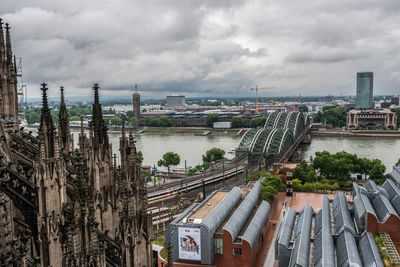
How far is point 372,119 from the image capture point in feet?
487

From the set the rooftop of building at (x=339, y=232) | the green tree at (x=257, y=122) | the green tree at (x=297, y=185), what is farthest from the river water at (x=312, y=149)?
the rooftop of building at (x=339, y=232)

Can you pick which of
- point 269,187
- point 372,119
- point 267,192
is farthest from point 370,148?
point 267,192

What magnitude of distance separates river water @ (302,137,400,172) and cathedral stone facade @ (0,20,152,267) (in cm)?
6650

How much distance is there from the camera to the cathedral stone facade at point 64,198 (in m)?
9.55

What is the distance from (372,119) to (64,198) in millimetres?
155385

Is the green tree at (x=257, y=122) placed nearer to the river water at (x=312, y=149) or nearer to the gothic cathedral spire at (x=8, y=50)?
the river water at (x=312, y=149)

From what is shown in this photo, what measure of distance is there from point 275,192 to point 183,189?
48.2 ft

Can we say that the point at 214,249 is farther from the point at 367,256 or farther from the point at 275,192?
the point at 275,192

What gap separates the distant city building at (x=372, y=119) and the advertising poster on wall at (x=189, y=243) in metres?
135

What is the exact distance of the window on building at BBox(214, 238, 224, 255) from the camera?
29.7 metres

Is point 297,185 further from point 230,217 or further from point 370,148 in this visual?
point 370,148

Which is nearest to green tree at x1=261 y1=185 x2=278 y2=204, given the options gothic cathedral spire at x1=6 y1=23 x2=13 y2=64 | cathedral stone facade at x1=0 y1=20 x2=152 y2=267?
cathedral stone facade at x1=0 y1=20 x2=152 y2=267

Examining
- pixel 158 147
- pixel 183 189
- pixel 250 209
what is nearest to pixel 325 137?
pixel 158 147

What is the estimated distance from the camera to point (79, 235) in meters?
9.39
